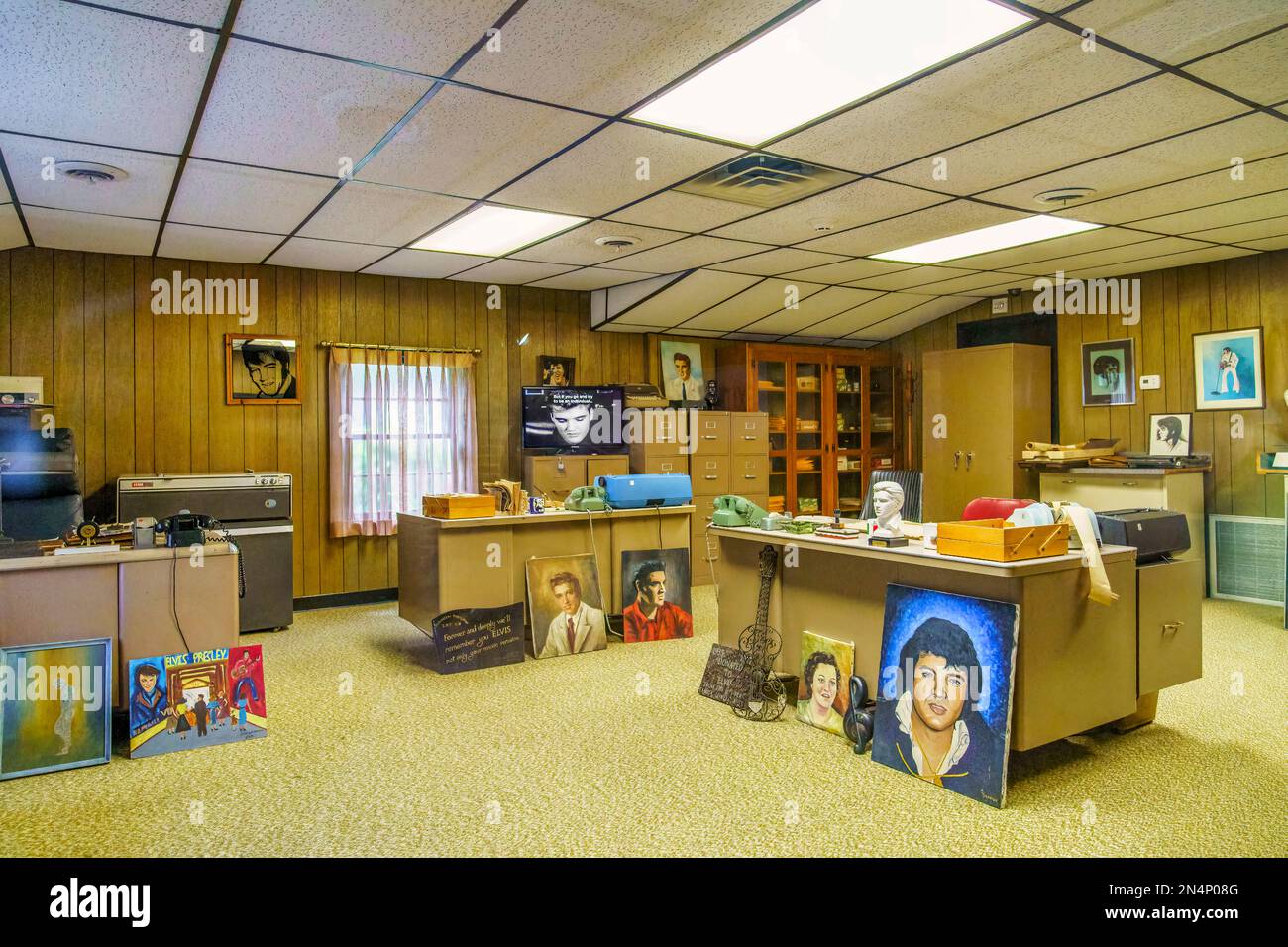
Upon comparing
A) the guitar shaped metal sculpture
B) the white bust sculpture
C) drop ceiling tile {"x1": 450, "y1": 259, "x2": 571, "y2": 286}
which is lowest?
the guitar shaped metal sculpture

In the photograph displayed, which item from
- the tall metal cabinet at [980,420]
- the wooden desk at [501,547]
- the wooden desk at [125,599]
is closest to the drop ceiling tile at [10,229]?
the wooden desk at [125,599]

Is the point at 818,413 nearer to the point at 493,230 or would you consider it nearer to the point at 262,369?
the point at 493,230

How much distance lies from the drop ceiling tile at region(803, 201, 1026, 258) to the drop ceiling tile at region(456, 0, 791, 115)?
228 cm

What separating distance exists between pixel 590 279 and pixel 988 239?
2857mm

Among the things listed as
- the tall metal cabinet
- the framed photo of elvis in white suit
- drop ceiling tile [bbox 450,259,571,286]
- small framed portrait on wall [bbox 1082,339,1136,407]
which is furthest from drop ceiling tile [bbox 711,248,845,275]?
small framed portrait on wall [bbox 1082,339,1136,407]

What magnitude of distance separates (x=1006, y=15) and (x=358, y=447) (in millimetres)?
4978

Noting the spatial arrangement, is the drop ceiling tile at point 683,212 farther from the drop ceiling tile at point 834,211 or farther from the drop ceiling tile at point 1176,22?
the drop ceiling tile at point 1176,22

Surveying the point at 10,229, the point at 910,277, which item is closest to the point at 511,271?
the point at 10,229

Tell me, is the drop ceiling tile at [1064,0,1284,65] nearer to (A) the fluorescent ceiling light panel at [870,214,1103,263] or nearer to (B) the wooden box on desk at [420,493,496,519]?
(A) the fluorescent ceiling light panel at [870,214,1103,263]

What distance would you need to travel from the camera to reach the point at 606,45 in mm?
2586

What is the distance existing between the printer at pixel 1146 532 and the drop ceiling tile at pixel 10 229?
17.4 ft

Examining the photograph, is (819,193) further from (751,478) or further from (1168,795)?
(751,478)

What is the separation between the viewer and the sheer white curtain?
19.8 ft
